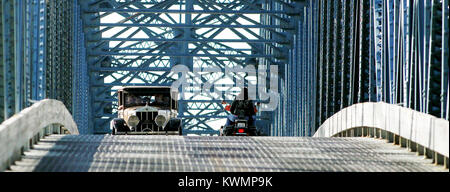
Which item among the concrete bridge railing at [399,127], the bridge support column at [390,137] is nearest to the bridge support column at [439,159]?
the concrete bridge railing at [399,127]

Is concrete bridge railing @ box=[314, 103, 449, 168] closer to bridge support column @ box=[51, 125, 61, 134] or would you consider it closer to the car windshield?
A: the car windshield

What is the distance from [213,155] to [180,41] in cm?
2775

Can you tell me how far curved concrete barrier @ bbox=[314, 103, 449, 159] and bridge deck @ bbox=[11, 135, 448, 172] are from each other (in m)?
0.24

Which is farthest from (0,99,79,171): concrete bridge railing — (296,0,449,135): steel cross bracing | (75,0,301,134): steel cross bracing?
(75,0,301,134): steel cross bracing

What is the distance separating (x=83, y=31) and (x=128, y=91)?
1567 centimetres

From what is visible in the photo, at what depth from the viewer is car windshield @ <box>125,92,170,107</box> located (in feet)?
76.5

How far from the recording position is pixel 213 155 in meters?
12.0

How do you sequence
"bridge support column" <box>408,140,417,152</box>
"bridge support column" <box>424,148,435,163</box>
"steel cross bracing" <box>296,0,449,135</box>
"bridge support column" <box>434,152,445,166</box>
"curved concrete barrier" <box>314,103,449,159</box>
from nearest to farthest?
1. "curved concrete barrier" <box>314,103,449,159</box>
2. "bridge support column" <box>434,152,445,166</box>
3. "bridge support column" <box>424,148,435,163</box>
4. "bridge support column" <box>408,140,417,152</box>
5. "steel cross bracing" <box>296,0,449,135</box>

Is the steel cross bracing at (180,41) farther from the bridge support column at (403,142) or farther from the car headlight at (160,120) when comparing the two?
the bridge support column at (403,142)

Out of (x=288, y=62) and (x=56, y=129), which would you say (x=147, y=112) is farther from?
(x=288, y=62)

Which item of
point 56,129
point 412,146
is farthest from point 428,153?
point 56,129

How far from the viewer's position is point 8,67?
49.2 ft
